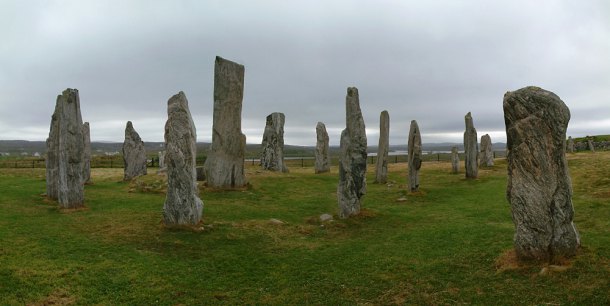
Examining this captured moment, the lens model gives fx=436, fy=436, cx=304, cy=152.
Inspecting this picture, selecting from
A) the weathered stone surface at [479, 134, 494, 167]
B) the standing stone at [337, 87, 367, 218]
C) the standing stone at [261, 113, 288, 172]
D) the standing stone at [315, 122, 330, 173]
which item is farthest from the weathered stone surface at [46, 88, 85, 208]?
the weathered stone surface at [479, 134, 494, 167]

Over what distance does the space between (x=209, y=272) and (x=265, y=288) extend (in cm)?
187

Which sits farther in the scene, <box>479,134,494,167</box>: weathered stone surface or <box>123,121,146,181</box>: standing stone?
<box>479,134,494,167</box>: weathered stone surface

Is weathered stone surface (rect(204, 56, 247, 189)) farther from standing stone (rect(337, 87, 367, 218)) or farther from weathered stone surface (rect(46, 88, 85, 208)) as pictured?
standing stone (rect(337, 87, 367, 218))

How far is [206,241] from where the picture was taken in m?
14.1

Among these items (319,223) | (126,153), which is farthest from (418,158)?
(126,153)

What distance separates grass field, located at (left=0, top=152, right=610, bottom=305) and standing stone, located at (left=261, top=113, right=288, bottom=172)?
14144 millimetres

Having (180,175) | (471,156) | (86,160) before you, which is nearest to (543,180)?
(180,175)

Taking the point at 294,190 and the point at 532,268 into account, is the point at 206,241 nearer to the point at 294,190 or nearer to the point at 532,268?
the point at 532,268

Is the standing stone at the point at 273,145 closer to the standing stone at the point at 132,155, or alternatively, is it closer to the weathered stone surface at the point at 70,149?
the standing stone at the point at 132,155

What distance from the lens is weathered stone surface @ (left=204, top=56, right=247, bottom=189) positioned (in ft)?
81.8

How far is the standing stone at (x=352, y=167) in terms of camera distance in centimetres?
1736

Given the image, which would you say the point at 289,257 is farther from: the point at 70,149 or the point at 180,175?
the point at 70,149

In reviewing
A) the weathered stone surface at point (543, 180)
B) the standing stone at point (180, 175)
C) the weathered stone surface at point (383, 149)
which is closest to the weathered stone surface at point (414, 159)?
the weathered stone surface at point (383, 149)

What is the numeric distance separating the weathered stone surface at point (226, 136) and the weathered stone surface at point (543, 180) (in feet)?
56.9
